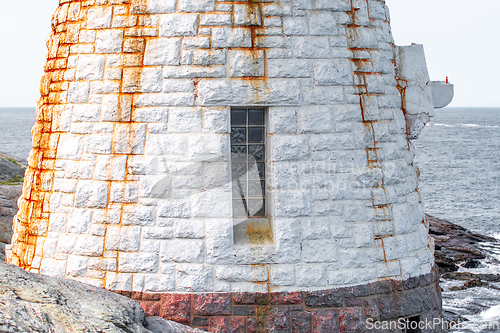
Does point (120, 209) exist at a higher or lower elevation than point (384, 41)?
lower

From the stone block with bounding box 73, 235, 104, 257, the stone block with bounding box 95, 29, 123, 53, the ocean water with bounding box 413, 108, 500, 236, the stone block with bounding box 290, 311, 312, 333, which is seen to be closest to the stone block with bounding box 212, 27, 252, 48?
the stone block with bounding box 95, 29, 123, 53

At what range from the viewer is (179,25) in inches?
222

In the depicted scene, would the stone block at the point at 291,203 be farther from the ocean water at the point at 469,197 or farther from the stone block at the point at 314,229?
the ocean water at the point at 469,197

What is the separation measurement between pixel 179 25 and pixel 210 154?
181 cm

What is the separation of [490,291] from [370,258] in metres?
11.8

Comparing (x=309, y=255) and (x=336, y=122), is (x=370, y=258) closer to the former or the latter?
(x=309, y=255)

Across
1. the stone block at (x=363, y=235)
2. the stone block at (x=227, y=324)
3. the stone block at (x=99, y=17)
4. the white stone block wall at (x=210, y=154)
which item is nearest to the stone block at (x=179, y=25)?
the white stone block wall at (x=210, y=154)

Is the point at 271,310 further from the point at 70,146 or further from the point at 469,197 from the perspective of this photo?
the point at 469,197

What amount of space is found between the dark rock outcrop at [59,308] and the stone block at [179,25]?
11.2 ft

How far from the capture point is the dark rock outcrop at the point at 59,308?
321cm

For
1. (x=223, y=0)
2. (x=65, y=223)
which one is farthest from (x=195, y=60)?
(x=65, y=223)

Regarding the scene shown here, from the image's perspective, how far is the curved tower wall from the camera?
5566 mm

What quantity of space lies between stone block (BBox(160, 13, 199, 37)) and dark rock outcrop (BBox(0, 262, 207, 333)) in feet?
11.2

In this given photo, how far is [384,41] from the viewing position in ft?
20.8
